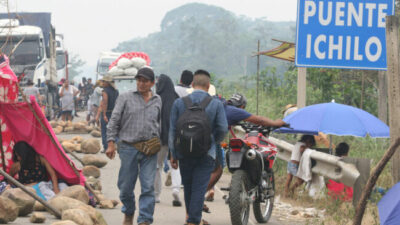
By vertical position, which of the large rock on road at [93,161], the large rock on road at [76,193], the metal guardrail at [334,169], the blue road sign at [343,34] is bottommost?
the large rock on road at [93,161]

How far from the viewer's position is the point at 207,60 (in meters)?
130

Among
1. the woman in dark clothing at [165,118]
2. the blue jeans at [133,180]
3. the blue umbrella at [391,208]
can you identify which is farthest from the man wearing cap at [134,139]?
the blue umbrella at [391,208]

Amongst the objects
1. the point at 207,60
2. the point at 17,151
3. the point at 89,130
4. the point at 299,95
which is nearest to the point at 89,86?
the point at 89,130

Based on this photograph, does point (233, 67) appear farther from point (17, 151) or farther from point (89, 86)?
point (17, 151)

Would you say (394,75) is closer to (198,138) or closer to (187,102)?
(198,138)

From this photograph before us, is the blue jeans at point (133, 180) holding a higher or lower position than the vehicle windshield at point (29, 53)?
lower

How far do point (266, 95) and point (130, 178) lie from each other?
55.7ft

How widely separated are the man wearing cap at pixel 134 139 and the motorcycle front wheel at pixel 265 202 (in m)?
1.38

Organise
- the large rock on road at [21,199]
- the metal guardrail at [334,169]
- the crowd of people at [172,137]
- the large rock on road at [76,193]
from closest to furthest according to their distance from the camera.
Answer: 1. the crowd of people at [172,137]
2. the large rock on road at [21,199]
3. the large rock on road at [76,193]
4. the metal guardrail at [334,169]

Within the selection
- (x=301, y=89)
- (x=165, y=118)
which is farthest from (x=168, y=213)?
(x=301, y=89)

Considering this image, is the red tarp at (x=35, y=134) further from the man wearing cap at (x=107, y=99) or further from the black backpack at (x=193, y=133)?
the man wearing cap at (x=107, y=99)

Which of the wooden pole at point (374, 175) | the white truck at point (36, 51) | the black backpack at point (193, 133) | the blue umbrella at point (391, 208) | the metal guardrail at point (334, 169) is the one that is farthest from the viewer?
the white truck at point (36, 51)

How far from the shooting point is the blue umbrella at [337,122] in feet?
34.0

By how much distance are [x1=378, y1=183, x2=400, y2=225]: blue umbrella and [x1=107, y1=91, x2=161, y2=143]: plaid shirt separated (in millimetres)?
2676
